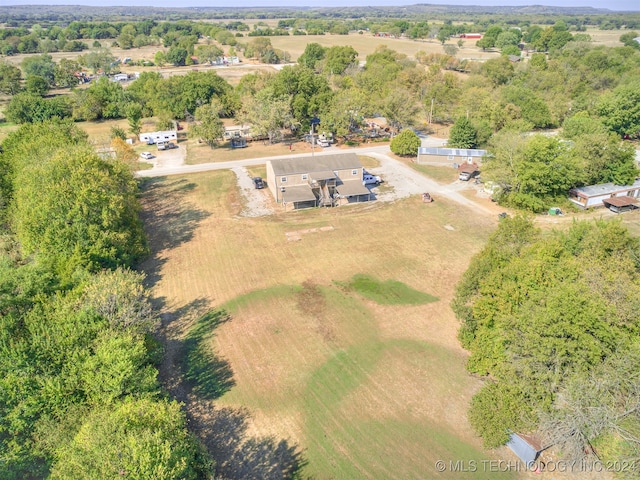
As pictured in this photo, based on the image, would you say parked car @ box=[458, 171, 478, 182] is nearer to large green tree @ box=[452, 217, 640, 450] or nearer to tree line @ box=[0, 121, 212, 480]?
large green tree @ box=[452, 217, 640, 450]

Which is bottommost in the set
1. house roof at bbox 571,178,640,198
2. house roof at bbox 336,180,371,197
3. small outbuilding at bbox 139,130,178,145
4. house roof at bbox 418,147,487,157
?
house roof at bbox 571,178,640,198

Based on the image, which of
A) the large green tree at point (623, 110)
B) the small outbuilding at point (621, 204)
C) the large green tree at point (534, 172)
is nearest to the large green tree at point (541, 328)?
the large green tree at point (534, 172)

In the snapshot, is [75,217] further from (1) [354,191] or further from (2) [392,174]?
(2) [392,174]

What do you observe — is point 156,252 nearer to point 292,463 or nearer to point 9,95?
point 292,463

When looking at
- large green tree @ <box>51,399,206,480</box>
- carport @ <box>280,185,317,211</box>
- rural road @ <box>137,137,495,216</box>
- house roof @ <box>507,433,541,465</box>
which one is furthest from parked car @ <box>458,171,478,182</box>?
large green tree @ <box>51,399,206,480</box>

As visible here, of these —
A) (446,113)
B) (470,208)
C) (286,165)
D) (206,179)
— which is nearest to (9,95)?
(206,179)

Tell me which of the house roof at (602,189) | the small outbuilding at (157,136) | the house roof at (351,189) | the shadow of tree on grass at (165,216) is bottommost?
the shadow of tree on grass at (165,216)

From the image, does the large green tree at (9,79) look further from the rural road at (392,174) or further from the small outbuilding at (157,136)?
the rural road at (392,174)
